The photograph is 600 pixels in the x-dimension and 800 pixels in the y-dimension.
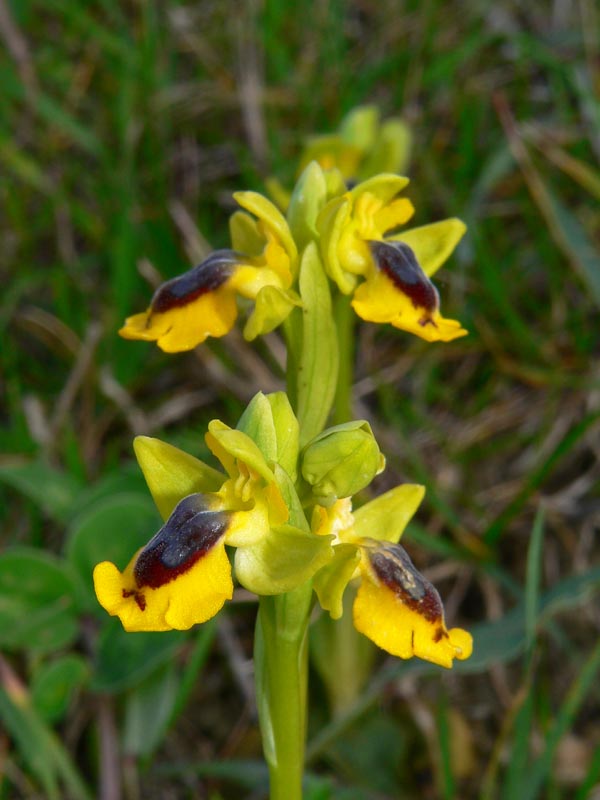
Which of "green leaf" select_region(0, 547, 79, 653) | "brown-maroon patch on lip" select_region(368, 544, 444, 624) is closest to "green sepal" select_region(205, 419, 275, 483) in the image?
"brown-maroon patch on lip" select_region(368, 544, 444, 624)

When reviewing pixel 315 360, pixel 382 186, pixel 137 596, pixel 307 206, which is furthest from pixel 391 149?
pixel 137 596

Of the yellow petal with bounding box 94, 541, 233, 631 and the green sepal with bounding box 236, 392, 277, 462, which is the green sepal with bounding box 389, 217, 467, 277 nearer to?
the green sepal with bounding box 236, 392, 277, 462

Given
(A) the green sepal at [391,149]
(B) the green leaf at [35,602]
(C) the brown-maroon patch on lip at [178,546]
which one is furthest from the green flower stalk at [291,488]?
(A) the green sepal at [391,149]

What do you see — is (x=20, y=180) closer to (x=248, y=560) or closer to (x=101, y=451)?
(x=101, y=451)

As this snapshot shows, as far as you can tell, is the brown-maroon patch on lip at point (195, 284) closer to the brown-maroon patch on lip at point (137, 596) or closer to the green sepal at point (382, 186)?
the green sepal at point (382, 186)

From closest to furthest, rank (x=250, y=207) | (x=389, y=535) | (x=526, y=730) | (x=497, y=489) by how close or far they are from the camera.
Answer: (x=389, y=535)
(x=250, y=207)
(x=526, y=730)
(x=497, y=489)

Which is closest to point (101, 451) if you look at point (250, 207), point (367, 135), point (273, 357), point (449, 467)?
point (273, 357)

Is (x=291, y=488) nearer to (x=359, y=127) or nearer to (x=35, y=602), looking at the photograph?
(x=35, y=602)
